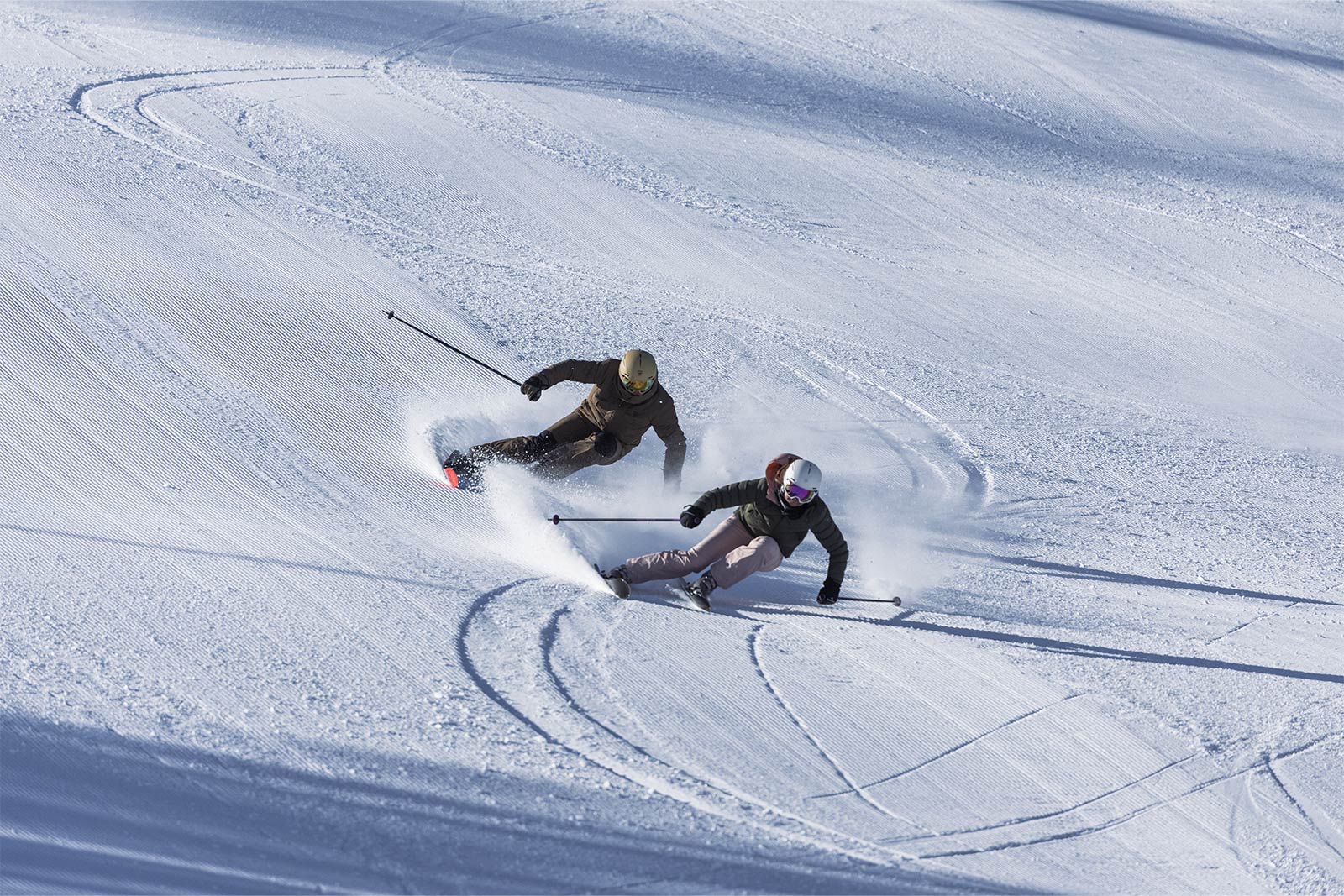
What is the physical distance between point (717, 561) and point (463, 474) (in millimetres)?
1800

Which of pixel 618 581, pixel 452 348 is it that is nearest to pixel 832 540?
pixel 618 581

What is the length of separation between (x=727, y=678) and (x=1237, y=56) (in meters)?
19.8

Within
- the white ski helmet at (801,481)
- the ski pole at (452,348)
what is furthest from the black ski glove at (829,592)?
the ski pole at (452,348)

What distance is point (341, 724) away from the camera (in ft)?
17.7

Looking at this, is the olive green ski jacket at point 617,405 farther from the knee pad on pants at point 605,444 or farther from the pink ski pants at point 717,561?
the pink ski pants at point 717,561

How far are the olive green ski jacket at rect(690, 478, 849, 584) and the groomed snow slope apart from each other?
373mm

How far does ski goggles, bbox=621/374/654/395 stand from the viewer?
8523 millimetres

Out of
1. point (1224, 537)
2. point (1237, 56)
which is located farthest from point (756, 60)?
point (1224, 537)

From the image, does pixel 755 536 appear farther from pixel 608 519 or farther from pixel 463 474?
pixel 463 474

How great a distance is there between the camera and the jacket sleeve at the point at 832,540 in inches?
291

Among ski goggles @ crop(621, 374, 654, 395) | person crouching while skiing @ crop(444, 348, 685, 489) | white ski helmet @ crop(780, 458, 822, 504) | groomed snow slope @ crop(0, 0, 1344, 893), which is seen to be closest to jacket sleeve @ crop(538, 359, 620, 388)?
person crouching while skiing @ crop(444, 348, 685, 489)

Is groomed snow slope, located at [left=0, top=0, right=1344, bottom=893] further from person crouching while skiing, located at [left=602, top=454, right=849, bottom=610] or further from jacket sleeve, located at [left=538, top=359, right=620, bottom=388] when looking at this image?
jacket sleeve, located at [left=538, top=359, right=620, bottom=388]

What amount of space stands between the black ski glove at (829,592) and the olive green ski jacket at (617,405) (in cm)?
182

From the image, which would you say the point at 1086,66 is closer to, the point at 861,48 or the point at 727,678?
the point at 861,48
